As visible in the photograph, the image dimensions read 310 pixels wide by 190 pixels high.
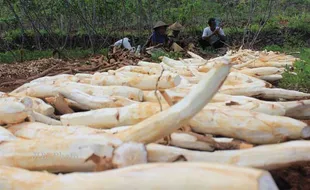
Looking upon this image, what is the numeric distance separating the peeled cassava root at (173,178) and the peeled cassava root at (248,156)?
349mm

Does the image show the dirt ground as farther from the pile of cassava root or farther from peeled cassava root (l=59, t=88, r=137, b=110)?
peeled cassava root (l=59, t=88, r=137, b=110)

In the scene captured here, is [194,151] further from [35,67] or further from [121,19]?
[121,19]

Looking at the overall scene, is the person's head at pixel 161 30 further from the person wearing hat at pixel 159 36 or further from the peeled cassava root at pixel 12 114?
the peeled cassava root at pixel 12 114

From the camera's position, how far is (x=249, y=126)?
2195 mm

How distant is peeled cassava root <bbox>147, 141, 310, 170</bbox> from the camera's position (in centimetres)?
179

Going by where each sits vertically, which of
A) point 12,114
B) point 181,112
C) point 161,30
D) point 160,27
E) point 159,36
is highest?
point 181,112

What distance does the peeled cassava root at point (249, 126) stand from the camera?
2162 mm

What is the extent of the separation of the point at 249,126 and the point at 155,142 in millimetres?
540

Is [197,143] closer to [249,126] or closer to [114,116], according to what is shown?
[249,126]

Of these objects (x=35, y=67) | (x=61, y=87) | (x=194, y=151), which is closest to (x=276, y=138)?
(x=194, y=151)

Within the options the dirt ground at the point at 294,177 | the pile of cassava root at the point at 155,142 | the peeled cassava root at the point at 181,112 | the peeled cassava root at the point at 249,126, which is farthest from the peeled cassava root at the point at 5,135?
the dirt ground at the point at 294,177

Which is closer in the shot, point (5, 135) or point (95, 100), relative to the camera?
point (5, 135)

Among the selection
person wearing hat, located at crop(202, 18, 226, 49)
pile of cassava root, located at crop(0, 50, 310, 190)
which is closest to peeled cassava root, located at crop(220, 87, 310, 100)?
pile of cassava root, located at crop(0, 50, 310, 190)

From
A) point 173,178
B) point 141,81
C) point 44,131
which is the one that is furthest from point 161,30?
point 173,178
